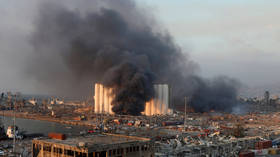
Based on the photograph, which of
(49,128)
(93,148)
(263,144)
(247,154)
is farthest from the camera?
(49,128)

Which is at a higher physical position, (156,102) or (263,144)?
(156,102)

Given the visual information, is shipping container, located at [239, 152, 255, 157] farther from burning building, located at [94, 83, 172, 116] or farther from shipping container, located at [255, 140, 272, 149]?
burning building, located at [94, 83, 172, 116]

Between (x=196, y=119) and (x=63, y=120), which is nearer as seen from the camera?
(x=196, y=119)

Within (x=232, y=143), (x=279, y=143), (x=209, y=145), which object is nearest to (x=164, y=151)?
(x=209, y=145)

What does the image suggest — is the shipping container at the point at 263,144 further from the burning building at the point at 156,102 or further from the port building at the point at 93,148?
the burning building at the point at 156,102

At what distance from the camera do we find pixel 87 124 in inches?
2013

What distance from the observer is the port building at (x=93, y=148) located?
43.7 feet

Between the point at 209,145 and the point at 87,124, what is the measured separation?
1182 inches

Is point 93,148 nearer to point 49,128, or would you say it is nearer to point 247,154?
point 247,154

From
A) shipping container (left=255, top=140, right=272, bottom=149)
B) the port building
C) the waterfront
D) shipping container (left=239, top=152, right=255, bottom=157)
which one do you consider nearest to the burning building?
the waterfront

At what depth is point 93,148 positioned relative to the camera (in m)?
13.3

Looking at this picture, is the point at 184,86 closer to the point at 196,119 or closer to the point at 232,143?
the point at 196,119

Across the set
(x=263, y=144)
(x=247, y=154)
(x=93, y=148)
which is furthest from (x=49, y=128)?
(x=93, y=148)

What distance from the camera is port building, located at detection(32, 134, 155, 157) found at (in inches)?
524
